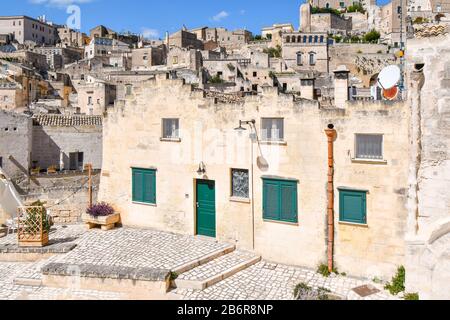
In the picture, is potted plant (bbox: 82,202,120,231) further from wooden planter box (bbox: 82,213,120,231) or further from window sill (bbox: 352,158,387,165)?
window sill (bbox: 352,158,387,165)

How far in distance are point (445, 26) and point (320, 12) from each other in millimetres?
94319

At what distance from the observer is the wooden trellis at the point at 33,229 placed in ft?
44.2

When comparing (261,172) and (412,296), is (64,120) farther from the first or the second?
(412,296)

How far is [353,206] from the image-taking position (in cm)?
1134

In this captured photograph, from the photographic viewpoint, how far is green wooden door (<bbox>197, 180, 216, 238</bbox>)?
542 inches

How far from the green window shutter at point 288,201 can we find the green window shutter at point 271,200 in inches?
6.2

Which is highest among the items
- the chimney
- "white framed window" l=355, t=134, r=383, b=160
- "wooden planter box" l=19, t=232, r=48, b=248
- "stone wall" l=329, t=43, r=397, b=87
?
"stone wall" l=329, t=43, r=397, b=87

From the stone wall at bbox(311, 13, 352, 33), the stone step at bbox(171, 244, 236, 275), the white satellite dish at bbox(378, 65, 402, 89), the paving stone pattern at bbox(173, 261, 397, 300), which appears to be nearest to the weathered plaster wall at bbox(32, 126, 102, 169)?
the stone step at bbox(171, 244, 236, 275)

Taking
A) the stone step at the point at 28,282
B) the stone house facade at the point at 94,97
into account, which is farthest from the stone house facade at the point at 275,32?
the stone step at the point at 28,282

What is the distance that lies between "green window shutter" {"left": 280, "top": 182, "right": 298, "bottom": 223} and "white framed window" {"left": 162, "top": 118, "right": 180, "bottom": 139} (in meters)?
4.19

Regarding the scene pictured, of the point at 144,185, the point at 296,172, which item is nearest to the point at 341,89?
the point at 296,172

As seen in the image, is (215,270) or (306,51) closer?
(215,270)

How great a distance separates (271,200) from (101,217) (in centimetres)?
654

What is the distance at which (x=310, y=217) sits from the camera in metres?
12.0
